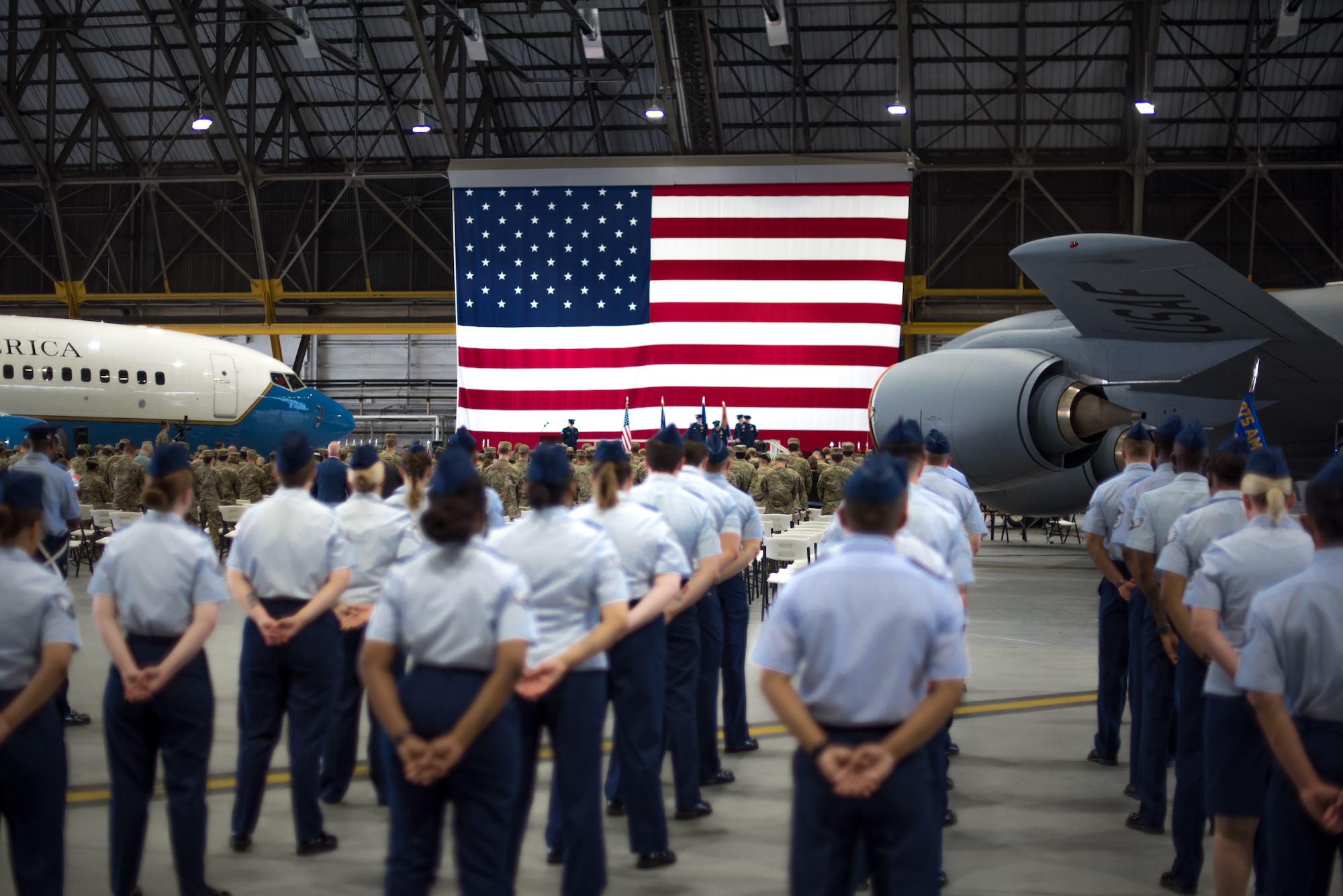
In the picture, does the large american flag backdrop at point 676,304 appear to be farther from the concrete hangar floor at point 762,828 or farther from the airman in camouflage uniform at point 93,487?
the concrete hangar floor at point 762,828

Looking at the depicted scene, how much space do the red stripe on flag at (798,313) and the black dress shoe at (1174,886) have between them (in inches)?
743

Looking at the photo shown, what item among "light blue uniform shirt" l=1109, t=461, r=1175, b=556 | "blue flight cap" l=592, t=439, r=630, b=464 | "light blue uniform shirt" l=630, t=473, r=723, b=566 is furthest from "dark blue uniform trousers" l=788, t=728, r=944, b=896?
"light blue uniform shirt" l=1109, t=461, r=1175, b=556

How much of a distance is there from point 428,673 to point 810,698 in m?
1.09

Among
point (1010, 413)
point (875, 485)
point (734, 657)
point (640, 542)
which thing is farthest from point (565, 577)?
point (1010, 413)

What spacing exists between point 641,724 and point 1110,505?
316cm

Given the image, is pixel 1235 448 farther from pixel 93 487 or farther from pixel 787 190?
pixel 787 190

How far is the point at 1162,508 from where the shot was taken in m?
5.64

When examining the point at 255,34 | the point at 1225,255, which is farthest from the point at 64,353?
the point at 1225,255

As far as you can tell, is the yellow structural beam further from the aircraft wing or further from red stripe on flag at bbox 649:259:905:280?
the aircraft wing

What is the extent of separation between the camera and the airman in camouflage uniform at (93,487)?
16016mm

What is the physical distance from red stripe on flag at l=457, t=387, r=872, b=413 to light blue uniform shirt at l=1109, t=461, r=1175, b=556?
1672cm

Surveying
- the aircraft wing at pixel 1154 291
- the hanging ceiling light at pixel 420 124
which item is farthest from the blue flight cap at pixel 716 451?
the hanging ceiling light at pixel 420 124

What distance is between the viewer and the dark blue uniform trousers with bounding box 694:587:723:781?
20.7 ft

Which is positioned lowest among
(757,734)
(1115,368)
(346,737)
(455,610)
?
(757,734)
